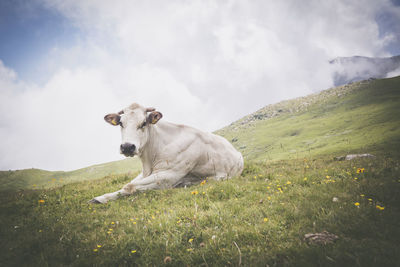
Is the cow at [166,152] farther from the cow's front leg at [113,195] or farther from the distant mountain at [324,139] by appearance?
the distant mountain at [324,139]

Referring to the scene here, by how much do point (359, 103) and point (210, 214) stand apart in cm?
12115

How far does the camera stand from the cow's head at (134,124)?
21.1 ft

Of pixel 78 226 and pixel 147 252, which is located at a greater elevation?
pixel 78 226

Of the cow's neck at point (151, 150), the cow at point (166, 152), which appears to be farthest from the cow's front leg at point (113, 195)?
the cow's neck at point (151, 150)

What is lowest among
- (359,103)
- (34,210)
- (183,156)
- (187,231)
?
(187,231)

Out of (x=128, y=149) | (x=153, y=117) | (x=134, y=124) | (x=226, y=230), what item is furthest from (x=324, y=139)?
(x=226, y=230)

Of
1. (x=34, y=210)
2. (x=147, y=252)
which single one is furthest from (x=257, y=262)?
(x=34, y=210)

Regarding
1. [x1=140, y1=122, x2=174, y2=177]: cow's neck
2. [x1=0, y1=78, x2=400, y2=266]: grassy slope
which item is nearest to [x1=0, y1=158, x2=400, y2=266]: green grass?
[x1=0, y1=78, x2=400, y2=266]: grassy slope

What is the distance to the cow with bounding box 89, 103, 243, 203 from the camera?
6.83 m

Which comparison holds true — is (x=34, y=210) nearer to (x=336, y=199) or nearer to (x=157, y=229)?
(x=157, y=229)

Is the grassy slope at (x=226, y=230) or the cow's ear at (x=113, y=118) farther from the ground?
the cow's ear at (x=113, y=118)

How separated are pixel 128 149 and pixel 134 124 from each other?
104cm

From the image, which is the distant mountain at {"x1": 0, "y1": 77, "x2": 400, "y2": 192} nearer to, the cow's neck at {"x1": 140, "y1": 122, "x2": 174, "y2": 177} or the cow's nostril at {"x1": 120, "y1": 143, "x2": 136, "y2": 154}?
the cow's neck at {"x1": 140, "y1": 122, "x2": 174, "y2": 177}

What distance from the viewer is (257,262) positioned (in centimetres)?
251
